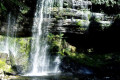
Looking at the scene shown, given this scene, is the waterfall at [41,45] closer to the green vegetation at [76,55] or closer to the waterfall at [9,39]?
the green vegetation at [76,55]

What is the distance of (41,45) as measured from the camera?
1309cm

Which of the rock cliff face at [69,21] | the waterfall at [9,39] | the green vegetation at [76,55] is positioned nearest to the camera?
the green vegetation at [76,55]

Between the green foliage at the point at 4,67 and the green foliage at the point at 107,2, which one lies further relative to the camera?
the green foliage at the point at 107,2

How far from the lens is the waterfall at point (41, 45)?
1227cm

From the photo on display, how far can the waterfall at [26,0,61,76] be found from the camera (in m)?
12.3

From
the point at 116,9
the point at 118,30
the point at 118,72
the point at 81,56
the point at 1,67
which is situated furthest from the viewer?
the point at 116,9

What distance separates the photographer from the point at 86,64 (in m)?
11.9

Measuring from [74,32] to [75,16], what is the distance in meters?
1.18

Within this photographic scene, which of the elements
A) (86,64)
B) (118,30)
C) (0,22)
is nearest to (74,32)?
(86,64)

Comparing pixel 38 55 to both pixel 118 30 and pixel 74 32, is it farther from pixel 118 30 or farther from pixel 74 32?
pixel 118 30

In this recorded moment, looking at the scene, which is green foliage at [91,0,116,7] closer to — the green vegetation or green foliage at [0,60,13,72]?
the green vegetation

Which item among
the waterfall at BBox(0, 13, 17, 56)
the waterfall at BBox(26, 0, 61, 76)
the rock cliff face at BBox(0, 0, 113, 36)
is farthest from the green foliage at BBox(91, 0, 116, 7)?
the waterfall at BBox(0, 13, 17, 56)

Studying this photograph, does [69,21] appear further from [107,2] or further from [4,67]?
[4,67]

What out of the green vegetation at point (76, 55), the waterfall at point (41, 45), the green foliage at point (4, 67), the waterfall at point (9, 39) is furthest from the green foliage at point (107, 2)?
the green foliage at point (4, 67)
